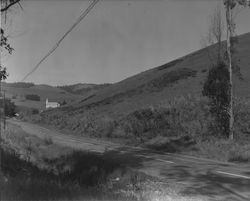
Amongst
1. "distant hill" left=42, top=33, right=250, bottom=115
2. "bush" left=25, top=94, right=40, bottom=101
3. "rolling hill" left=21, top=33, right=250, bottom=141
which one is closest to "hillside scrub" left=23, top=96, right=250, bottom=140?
"rolling hill" left=21, top=33, right=250, bottom=141

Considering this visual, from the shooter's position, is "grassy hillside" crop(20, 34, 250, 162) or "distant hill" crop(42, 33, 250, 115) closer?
"grassy hillside" crop(20, 34, 250, 162)

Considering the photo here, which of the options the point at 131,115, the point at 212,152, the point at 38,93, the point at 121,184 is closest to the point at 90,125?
the point at 131,115

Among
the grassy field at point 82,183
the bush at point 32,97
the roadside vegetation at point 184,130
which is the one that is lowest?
the grassy field at point 82,183

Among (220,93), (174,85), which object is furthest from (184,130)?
(174,85)

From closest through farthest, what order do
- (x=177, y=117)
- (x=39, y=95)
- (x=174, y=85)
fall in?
1. (x=177, y=117)
2. (x=174, y=85)
3. (x=39, y=95)

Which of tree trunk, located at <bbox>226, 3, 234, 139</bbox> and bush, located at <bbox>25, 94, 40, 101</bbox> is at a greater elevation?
bush, located at <bbox>25, 94, 40, 101</bbox>

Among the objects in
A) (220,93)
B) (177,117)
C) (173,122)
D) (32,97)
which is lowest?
Result: (173,122)

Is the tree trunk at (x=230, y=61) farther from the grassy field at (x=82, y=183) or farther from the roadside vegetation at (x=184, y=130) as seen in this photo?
the grassy field at (x=82, y=183)

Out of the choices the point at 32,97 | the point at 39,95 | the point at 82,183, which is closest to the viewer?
the point at 82,183

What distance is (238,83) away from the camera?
53.2 metres

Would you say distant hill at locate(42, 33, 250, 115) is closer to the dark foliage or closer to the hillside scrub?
the hillside scrub

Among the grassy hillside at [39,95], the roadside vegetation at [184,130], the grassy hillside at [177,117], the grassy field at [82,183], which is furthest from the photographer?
the grassy hillside at [39,95]

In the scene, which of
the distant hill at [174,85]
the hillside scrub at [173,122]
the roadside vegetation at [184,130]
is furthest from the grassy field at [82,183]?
the distant hill at [174,85]

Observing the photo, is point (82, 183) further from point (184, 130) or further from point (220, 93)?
point (184, 130)
